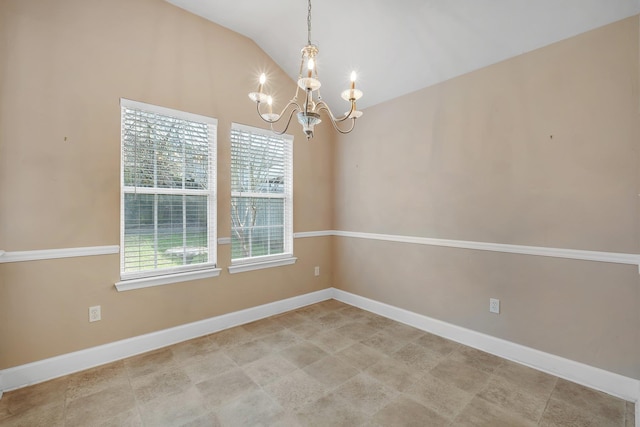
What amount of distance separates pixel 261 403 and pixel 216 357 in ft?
2.53

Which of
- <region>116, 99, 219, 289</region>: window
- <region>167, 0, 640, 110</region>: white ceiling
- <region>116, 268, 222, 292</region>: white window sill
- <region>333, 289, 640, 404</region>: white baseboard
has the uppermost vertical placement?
<region>167, 0, 640, 110</region>: white ceiling

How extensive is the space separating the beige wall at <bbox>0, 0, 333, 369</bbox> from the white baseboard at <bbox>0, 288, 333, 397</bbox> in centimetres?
6

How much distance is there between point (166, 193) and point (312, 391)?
212 cm

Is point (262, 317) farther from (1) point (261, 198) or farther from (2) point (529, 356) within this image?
(2) point (529, 356)

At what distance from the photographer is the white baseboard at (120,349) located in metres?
2.11

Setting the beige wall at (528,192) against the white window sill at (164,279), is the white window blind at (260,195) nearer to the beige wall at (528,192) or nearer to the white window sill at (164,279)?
the white window sill at (164,279)

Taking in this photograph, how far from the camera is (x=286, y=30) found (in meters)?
3.03

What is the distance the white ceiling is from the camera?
2168mm

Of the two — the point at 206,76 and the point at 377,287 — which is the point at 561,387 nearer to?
the point at 377,287

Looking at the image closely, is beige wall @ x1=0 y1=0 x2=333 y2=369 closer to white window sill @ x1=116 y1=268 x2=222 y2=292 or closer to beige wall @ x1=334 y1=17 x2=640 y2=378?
white window sill @ x1=116 y1=268 x2=222 y2=292

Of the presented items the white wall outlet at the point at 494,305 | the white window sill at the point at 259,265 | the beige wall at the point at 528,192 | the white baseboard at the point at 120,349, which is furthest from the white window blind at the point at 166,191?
the white wall outlet at the point at 494,305

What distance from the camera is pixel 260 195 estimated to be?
11.2 feet

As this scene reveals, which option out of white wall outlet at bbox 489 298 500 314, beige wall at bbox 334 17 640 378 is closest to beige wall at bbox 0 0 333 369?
beige wall at bbox 334 17 640 378

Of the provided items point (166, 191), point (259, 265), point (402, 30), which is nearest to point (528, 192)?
point (402, 30)
